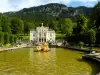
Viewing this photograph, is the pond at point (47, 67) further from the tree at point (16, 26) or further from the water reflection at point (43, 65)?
the tree at point (16, 26)

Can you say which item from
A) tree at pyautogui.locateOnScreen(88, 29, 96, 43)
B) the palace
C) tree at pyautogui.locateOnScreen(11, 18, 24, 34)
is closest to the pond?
tree at pyautogui.locateOnScreen(88, 29, 96, 43)

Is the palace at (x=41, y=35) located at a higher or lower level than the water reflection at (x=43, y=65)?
higher

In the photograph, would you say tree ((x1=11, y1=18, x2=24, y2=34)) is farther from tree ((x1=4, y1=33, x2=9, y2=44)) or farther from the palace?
Answer: tree ((x1=4, y1=33, x2=9, y2=44))

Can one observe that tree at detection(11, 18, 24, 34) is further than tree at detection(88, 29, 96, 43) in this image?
Yes

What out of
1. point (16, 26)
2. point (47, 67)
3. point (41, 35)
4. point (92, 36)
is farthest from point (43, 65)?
point (16, 26)

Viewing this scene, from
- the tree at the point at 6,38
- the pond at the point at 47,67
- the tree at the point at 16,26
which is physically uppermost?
the tree at the point at 16,26

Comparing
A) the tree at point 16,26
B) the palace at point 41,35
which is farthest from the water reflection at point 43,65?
the tree at point 16,26

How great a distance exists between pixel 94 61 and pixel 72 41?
47.2 metres

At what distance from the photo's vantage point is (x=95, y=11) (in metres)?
58.4

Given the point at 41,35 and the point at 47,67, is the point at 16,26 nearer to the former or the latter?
the point at 41,35

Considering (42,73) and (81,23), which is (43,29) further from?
(42,73)

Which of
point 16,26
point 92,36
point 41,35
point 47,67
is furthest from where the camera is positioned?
point 16,26

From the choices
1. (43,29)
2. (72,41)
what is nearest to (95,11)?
(72,41)

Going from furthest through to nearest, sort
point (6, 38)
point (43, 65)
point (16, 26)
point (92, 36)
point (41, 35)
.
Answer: point (16, 26) < point (41, 35) < point (6, 38) < point (92, 36) < point (43, 65)
